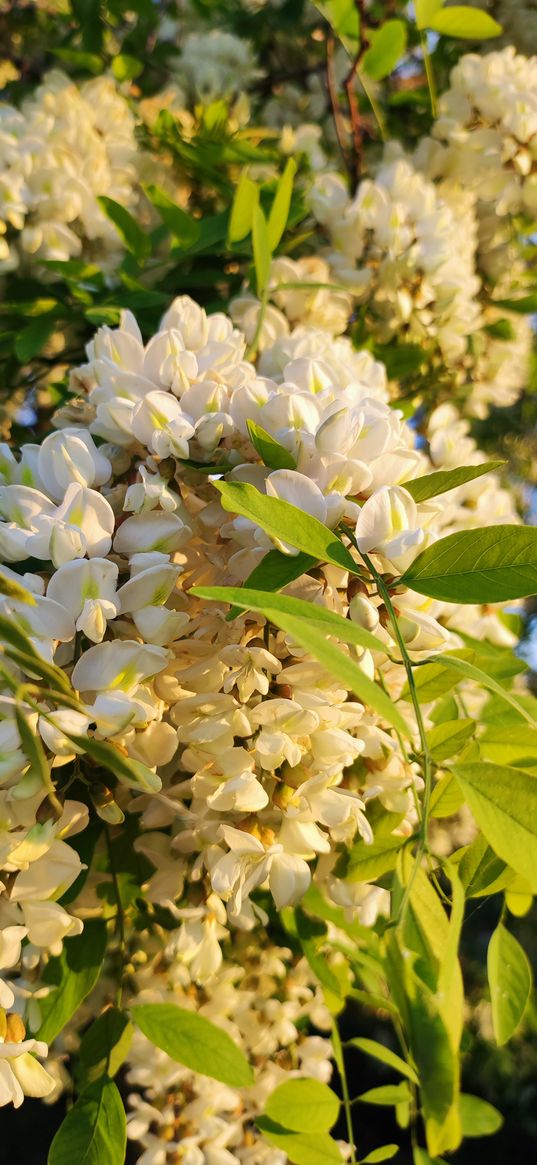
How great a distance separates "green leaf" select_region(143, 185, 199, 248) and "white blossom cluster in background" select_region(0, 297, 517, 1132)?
0.71ft

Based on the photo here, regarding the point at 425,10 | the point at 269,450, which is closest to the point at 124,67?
the point at 425,10

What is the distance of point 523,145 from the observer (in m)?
0.84

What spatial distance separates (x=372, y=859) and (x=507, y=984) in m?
0.11

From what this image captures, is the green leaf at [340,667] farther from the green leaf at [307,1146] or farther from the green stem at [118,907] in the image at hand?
the green leaf at [307,1146]

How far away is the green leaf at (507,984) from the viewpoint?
0.39 meters

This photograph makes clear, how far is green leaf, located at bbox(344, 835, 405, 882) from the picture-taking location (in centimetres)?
48

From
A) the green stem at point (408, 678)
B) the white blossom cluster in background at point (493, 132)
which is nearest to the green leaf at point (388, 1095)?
the green stem at point (408, 678)

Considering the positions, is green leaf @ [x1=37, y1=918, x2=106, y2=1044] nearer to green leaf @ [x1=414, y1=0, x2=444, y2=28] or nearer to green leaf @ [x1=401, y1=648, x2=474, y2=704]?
green leaf @ [x1=401, y1=648, x2=474, y2=704]

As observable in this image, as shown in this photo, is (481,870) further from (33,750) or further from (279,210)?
(279,210)

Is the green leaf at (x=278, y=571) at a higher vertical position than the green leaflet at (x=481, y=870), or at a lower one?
higher

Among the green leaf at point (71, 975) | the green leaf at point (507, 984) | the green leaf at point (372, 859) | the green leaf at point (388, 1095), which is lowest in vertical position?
the green leaf at point (388, 1095)

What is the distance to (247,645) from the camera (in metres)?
0.43

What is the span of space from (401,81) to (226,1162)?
131cm

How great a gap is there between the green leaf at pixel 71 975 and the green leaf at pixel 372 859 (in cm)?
14
